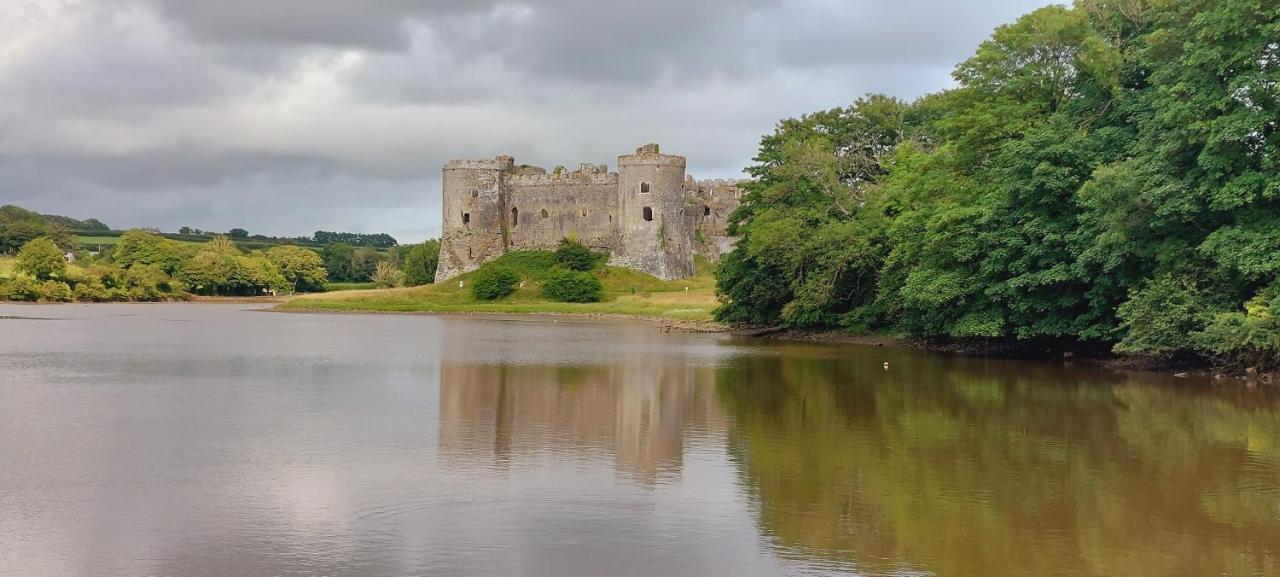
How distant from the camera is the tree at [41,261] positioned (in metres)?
77.2

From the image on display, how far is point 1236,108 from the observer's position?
22.6m

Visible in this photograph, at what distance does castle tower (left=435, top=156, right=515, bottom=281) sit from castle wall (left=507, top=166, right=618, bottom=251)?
4.55 ft

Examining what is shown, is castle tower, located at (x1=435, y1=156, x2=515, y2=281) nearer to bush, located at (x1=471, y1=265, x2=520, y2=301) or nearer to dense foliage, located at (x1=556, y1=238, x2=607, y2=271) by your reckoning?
bush, located at (x1=471, y1=265, x2=520, y2=301)

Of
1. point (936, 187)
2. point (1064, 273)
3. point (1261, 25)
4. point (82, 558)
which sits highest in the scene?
point (1261, 25)

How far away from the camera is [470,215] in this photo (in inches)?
2783

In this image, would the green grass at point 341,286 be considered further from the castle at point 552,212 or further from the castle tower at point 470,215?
the castle at point 552,212

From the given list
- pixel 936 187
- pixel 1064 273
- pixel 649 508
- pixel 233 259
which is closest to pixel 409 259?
pixel 233 259

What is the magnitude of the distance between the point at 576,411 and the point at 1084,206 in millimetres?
14984

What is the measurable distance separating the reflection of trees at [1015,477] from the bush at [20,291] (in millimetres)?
68491

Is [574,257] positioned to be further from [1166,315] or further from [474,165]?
[1166,315]

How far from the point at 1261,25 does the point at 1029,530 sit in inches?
638

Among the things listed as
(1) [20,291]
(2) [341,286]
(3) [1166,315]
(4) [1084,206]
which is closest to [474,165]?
(1) [20,291]

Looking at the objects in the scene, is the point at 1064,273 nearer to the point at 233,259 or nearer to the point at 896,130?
the point at 896,130

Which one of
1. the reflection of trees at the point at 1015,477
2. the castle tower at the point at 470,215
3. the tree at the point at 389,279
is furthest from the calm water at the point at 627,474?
the tree at the point at 389,279
